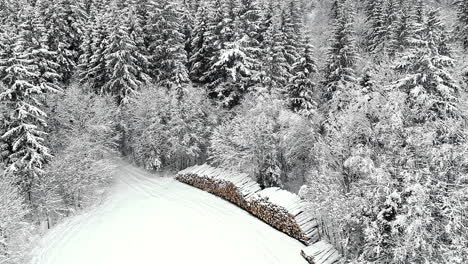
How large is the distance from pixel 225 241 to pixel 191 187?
10300mm

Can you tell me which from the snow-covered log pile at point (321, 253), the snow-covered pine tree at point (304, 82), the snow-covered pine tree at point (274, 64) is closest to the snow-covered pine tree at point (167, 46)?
the snow-covered pine tree at point (274, 64)

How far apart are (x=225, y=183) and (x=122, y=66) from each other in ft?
63.4

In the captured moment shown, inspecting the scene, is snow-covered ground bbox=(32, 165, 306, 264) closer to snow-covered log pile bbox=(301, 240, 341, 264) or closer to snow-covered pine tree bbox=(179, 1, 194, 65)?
snow-covered log pile bbox=(301, 240, 341, 264)

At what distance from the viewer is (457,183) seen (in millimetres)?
11430

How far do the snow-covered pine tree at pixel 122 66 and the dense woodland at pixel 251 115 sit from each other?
0.20m

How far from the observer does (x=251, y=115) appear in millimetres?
26047

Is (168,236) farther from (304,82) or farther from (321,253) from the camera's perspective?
(304,82)

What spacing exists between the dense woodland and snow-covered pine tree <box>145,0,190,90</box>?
0.16 metres

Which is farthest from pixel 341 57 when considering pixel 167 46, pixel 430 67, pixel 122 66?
pixel 122 66

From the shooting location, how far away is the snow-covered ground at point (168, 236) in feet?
52.1

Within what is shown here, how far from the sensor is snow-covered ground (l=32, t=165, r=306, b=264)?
1589 cm

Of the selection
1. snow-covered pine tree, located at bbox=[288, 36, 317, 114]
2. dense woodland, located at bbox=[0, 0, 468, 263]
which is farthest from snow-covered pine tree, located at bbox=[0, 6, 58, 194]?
snow-covered pine tree, located at bbox=[288, 36, 317, 114]

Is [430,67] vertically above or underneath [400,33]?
underneath

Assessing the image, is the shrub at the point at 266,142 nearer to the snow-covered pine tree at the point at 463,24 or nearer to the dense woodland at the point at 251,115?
the dense woodland at the point at 251,115
